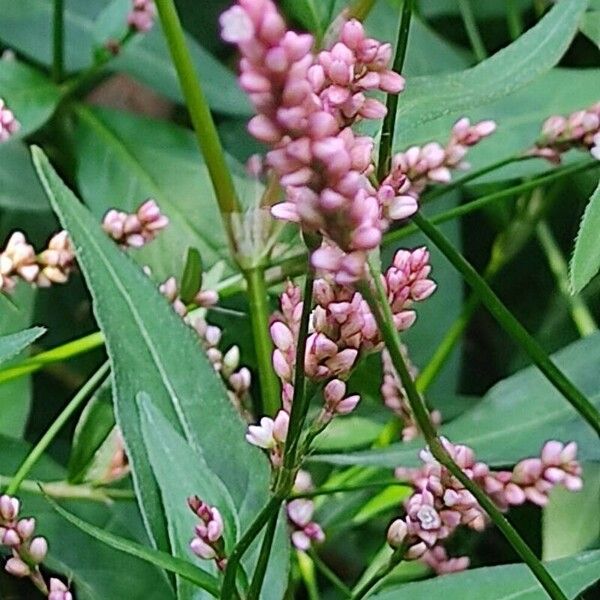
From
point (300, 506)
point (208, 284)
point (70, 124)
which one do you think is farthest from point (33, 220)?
point (300, 506)

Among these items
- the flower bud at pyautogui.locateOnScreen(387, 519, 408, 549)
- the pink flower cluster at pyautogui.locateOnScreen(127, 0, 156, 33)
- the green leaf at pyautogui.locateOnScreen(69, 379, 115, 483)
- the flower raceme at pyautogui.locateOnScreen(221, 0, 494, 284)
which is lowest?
the green leaf at pyautogui.locateOnScreen(69, 379, 115, 483)

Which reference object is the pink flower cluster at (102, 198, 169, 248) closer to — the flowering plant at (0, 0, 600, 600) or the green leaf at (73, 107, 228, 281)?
the flowering plant at (0, 0, 600, 600)

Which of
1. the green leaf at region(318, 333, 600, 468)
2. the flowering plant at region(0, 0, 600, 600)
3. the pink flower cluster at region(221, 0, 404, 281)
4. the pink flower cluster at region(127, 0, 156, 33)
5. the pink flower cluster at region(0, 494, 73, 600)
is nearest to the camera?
the pink flower cluster at region(221, 0, 404, 281)

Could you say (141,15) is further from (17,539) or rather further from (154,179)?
(17,539)

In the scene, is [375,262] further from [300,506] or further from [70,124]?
[70,124]

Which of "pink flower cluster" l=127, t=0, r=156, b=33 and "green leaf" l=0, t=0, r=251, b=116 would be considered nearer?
"pink flower cluster" l=127, t=0, r=156, b=33

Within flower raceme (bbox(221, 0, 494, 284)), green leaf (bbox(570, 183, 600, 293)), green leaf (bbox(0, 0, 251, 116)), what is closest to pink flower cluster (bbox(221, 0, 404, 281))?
flower raceme (bbox(221, 0, 494, 284))
